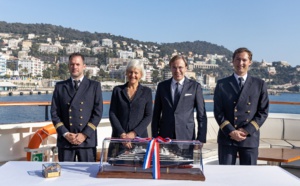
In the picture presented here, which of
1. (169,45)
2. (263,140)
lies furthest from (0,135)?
(169,45)

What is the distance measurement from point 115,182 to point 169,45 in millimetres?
104459

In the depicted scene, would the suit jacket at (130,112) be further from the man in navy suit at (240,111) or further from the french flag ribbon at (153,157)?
the french flag ribbon at (153,157)

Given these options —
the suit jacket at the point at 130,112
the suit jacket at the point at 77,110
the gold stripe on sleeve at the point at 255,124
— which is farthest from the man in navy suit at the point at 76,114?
the gold stripe on sleeve at the point at 255,124

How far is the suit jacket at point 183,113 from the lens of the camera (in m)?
2.51

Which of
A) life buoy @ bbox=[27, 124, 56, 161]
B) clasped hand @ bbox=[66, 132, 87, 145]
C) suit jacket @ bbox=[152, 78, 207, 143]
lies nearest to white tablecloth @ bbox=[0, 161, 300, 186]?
clasped hand @ bbox=[66, 132, 87, 145]

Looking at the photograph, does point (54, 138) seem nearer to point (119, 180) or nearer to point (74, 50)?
point (119, 180)

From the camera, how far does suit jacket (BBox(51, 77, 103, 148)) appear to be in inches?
98.3

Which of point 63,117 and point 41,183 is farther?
point 63,117

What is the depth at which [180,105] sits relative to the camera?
2512 millimetres

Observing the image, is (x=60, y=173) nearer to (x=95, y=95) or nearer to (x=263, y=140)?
(x=95, y=95)

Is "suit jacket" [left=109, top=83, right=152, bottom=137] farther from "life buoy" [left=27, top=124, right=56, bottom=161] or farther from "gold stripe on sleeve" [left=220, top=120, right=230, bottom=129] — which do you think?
"life buoy" [left=27, top=124, right=56, bottom=161]

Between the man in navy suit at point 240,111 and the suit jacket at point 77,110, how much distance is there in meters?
0.94

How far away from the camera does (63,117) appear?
257 cm

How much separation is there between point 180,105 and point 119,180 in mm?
1061
